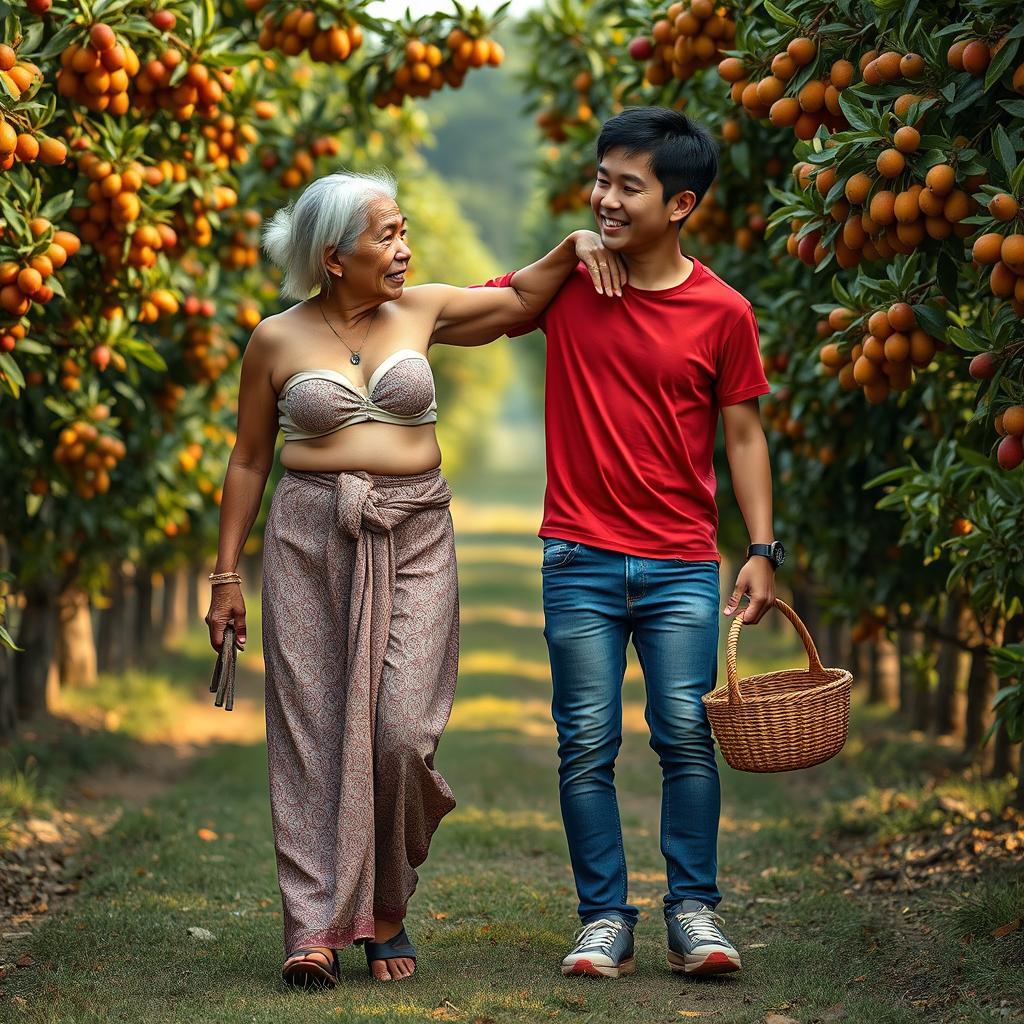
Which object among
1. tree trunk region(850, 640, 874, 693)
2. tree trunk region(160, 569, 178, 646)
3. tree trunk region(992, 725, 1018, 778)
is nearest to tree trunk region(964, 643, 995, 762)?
tree trunk region(992, 725, 1018, 778)

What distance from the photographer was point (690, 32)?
5191 mm

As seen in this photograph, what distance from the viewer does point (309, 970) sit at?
3965 mm

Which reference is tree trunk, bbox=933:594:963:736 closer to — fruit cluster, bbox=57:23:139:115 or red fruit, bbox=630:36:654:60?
red fruit, bbox=630:36:654:60

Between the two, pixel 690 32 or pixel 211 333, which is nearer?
pixel 690 32

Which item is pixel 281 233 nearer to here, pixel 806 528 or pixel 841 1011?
pixel 841 1011

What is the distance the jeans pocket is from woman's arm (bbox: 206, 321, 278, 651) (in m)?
0.81

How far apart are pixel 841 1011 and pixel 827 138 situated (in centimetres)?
228

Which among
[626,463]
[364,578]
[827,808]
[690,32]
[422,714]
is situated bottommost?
[827,808]

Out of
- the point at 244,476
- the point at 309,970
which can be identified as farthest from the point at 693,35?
the point at 309,970

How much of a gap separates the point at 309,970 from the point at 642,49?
3.68m

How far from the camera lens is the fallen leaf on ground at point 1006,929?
14.6ft

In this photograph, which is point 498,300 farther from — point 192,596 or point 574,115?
point 192,596

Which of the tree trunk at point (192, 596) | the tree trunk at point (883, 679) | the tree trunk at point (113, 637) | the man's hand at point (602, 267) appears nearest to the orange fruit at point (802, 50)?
the man's hand at point (602, 267)

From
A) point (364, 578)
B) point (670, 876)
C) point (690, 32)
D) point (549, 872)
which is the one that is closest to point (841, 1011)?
point (670, 876)
